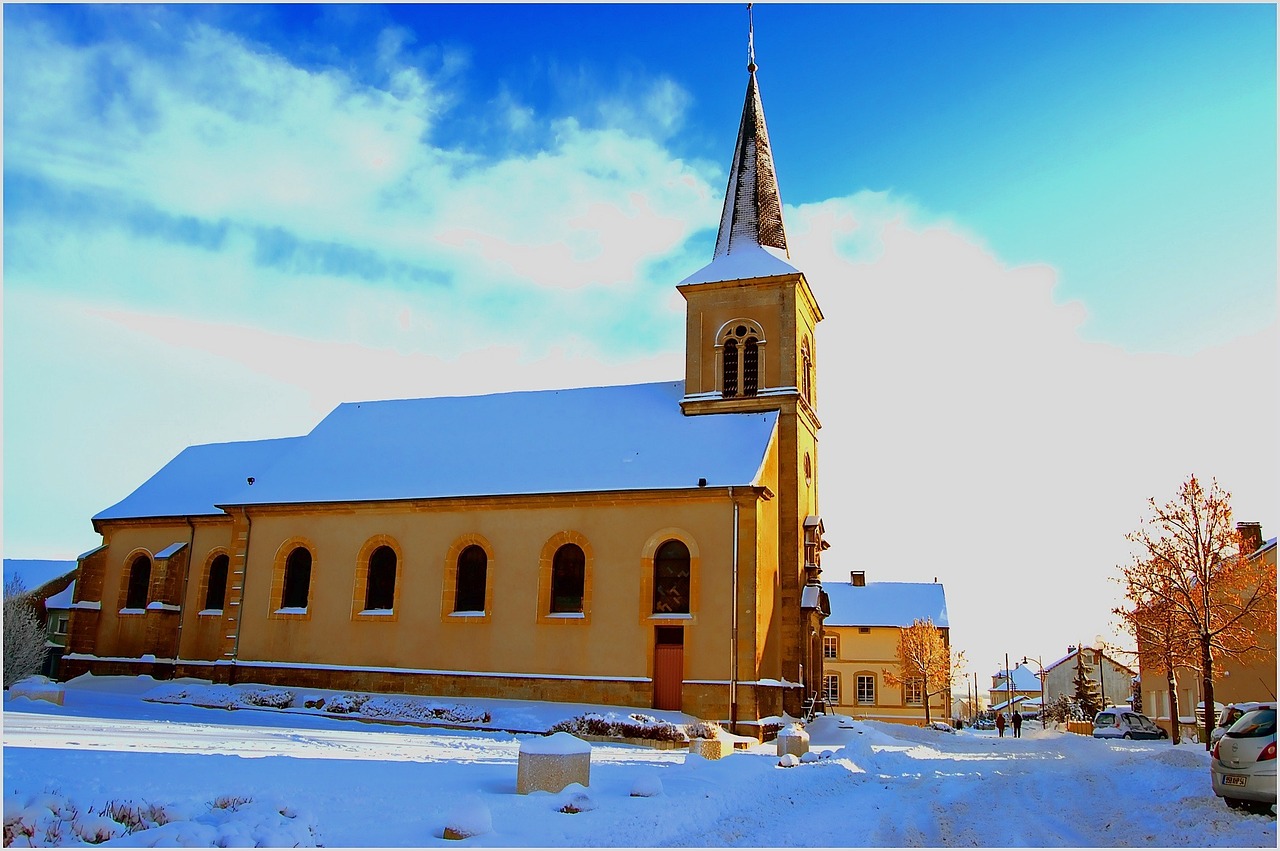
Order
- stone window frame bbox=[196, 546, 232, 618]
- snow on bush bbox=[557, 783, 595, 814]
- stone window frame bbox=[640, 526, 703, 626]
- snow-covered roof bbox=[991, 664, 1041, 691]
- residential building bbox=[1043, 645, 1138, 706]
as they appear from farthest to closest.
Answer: snow-covered roof bbox=[991, 664, 1041, 691], residential building bbox=[1043, 645, 1138, 706], stone window frame bbox=[196, 546, 232, 618], stone window frame bbox=[640, 526, 703, 626], snow on bush bbox=[557, 783, 595, 814]

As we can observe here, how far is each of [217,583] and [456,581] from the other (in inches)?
423

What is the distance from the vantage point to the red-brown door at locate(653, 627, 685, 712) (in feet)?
85.6

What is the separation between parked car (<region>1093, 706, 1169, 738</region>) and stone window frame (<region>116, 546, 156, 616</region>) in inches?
1509

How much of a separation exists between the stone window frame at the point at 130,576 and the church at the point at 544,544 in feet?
0.35

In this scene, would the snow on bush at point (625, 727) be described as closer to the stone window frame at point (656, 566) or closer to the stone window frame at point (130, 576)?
the stone window frame at point (656, 566)

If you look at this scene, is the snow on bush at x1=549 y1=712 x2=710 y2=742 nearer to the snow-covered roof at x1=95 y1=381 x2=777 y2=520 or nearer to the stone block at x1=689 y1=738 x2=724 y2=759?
the stone block at x1=689 y1=738 x2=724 y2=759

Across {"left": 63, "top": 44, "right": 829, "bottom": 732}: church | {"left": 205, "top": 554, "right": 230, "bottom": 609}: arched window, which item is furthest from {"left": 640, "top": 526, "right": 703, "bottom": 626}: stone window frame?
{"left": 205, "top": 554, "right": 230, "bottom": 609}: arched window

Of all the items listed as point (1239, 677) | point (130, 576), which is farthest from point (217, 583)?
point (1239, 677)

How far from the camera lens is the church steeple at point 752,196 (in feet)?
111

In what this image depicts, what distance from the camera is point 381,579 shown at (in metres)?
30.4

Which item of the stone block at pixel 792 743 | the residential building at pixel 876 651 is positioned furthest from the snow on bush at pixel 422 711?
the residential building at pixel 876 651

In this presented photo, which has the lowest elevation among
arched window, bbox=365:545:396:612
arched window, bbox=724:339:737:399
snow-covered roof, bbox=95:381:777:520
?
arched window, bbox=365:545:396:612

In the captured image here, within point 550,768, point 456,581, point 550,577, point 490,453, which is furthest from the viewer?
point 490,453

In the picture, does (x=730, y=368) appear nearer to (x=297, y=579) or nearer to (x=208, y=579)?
(x=297, y=579)
